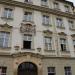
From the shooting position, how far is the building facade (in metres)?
13.3

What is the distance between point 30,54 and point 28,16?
16.0 feet

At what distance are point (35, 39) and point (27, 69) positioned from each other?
3.37 metres

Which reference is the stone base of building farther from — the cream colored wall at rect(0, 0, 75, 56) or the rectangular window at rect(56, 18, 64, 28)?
the rectangular window at rect(56, 18, 64, 28)

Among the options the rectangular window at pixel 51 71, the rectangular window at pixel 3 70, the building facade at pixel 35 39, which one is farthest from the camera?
the rectangular window at pixel 51 71

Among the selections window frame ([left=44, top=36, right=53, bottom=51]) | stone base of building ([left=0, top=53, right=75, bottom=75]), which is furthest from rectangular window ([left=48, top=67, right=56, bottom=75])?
window frame ([left=44, top=36, right=53, bottom=51])

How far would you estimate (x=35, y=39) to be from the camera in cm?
1460

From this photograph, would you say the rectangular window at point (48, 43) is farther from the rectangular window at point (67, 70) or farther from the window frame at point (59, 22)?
the rectangular window at point (67, 70)

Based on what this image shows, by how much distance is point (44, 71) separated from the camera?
13.7 meters

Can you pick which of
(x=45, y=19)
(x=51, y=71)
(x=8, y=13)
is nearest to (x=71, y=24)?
(x=45, y=19)

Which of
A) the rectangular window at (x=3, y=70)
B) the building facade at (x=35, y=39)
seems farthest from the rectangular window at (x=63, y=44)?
the rectangular window at (x=3, y=70)

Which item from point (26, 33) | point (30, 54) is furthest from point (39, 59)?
point (26, 33)

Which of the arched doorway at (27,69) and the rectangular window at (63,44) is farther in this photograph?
the rectangular window at (63,44)

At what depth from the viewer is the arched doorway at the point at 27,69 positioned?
523 inches

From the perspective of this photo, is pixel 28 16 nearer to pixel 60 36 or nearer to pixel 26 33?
pixel 26 33
